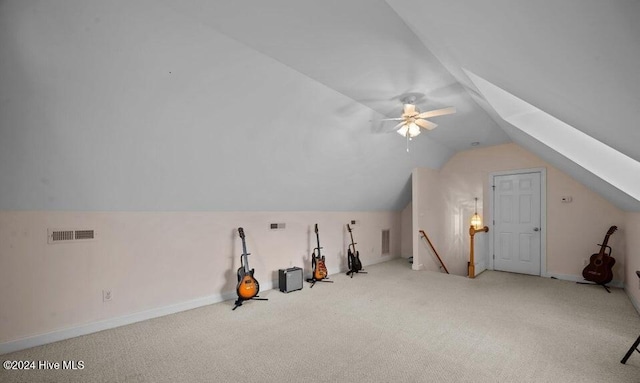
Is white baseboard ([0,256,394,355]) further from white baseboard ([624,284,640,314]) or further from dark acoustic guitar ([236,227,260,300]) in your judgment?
white baseboard ([624,284,640,314])

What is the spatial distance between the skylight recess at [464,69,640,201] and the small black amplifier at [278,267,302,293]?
3751mm

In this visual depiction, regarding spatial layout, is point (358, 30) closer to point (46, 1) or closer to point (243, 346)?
point (46, 1)

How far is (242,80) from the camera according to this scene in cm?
319

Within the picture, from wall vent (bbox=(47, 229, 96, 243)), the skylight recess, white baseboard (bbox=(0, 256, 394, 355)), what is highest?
the skylight recess

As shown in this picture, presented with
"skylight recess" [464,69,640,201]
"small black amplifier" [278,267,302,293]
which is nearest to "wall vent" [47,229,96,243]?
"small black amplifier" [278,267,302,293]

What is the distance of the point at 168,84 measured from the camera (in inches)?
113

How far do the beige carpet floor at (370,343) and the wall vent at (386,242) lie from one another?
9.96ft

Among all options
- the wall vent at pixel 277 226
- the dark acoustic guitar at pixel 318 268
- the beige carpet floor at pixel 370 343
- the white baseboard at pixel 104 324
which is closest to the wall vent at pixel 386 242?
the dark acoustic guitar at pixel 318 268

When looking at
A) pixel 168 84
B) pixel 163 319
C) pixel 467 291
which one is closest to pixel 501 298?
pixel 467 291

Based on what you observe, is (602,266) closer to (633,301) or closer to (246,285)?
(633,301)

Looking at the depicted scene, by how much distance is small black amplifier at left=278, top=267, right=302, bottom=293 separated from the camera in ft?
15.8

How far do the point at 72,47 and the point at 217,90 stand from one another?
47.3 inches

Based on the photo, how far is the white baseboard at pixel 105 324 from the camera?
9.52ft

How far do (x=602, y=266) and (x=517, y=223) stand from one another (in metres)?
1.59
